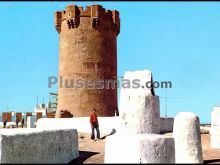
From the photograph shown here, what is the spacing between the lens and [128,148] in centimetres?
959

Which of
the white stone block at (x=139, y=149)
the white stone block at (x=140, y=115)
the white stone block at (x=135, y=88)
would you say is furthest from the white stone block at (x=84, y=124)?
the white stone block at (x=139, y=149)

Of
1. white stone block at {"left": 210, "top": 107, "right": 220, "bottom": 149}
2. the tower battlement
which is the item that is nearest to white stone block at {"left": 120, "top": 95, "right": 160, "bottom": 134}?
white stone block at {"left": 210, "top": 107, "right": 220, "bottom": 149}

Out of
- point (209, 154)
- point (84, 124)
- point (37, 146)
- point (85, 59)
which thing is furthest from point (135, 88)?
point (85, 59)

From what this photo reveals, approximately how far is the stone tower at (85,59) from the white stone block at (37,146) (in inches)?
511

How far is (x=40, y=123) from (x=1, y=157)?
11.9 meters

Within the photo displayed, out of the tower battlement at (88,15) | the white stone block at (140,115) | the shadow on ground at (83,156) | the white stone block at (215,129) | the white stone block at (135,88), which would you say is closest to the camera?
the white stone block at (140,115)

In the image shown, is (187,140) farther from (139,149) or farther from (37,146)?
(37,146)

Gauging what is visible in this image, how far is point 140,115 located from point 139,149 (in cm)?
159

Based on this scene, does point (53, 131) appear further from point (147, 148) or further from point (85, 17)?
point (85, 17)

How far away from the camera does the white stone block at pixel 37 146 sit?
9.23m

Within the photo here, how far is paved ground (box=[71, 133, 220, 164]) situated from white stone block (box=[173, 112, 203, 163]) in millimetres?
1003

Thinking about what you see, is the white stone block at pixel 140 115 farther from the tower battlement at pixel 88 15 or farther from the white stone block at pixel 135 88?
the tower battlement at pixel 88 15

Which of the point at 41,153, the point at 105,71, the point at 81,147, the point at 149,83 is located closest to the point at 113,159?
the point at 41,153

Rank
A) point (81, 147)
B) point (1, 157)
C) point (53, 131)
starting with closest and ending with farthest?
point (1, 157) → point (53, 131) → point (81, 147)
